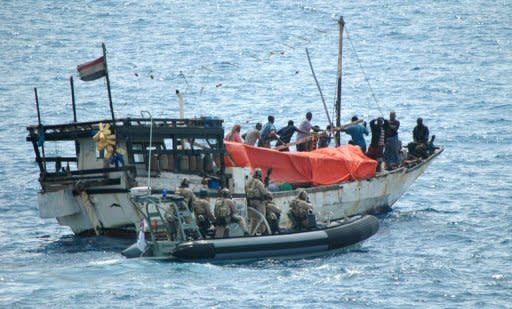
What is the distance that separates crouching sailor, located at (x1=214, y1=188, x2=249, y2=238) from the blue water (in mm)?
1413

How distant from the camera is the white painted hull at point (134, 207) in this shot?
145 feet

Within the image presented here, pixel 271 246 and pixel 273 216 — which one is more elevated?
pixel 273 216

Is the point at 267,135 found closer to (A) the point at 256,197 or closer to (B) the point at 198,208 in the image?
(A) the point at 256,197

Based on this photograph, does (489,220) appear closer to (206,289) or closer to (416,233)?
(416,233)

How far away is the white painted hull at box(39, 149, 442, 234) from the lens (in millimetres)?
44156

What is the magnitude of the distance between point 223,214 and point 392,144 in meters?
10.6

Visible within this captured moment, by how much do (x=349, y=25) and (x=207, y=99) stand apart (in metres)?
31.5

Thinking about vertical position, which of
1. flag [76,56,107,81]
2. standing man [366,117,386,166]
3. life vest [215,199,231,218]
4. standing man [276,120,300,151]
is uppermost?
flag [76,56,107,81]

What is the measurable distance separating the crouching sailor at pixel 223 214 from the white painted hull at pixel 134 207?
1.39m

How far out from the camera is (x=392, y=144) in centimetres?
5106

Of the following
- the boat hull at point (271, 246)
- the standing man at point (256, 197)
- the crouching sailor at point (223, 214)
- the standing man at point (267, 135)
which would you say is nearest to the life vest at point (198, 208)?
the crouching sailor at point (223, 214)

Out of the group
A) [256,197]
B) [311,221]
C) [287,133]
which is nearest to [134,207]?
[256,197]

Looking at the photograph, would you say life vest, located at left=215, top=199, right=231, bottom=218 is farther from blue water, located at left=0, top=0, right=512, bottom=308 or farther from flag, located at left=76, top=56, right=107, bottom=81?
flag, located at left=76, top=56, right=107, bottom=81

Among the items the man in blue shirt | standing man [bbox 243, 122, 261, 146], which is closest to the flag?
standing man [bbox 243, 122, 261, 146]
